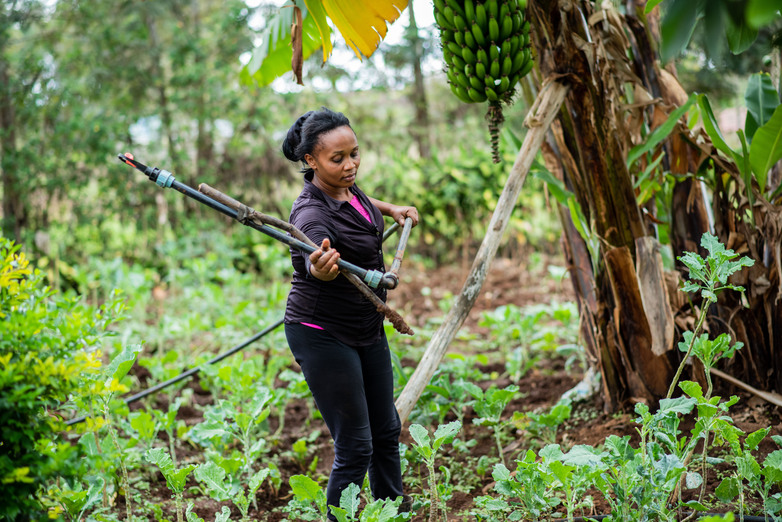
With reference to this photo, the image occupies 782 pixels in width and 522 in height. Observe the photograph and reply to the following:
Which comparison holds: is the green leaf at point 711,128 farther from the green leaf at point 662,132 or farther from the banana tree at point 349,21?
the banana tree at point 349,21

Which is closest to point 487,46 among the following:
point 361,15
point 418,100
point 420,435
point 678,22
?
point 361,15

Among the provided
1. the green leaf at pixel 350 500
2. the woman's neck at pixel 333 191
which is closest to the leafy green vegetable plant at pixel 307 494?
the green leaf at pixel 350 500

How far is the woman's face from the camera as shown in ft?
7.22

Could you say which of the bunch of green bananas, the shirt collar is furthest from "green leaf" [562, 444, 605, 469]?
the bunch of green bananas

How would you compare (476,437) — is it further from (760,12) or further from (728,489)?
(760,12)

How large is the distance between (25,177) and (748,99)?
23.6ft

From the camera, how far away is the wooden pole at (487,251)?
261 centimetres

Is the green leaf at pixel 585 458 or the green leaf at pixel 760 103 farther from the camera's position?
the green leaf at pixel 760 103

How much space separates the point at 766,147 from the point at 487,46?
1272 millimetres

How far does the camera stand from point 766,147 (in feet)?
9.05

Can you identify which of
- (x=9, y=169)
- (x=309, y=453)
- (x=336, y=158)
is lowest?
(x=309, y=453)

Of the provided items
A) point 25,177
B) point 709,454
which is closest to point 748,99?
point 709,454

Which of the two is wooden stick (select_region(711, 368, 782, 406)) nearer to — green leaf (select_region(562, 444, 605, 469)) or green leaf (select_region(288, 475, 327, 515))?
green leaf (select_region(562, 444, 605, 469))

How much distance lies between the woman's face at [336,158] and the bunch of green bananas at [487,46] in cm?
77
